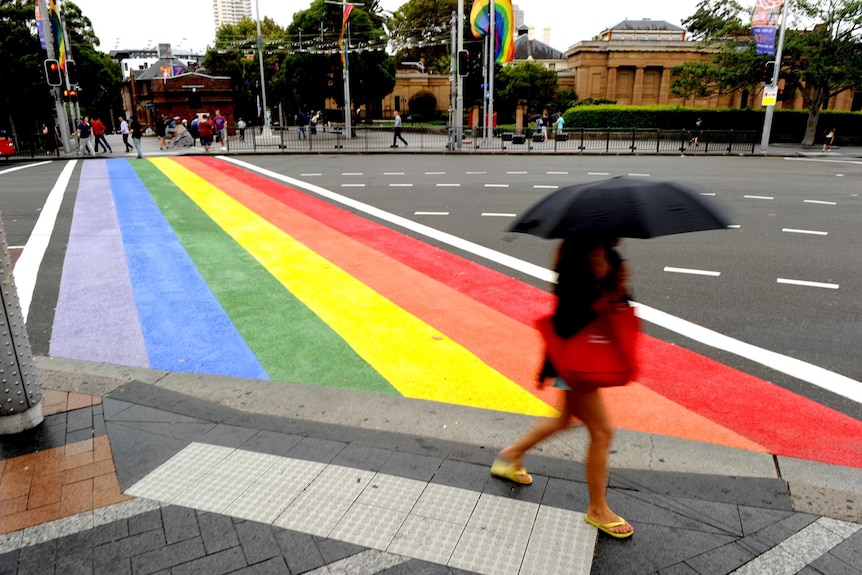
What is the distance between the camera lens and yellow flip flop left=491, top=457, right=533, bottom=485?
357cm

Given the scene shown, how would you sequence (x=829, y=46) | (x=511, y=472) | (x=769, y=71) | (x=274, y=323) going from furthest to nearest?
(x=829, y=46)
(x=769, y=71)
(x=274, y=323)
(x=511, y=472)

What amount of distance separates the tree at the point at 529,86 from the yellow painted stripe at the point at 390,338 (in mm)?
47930

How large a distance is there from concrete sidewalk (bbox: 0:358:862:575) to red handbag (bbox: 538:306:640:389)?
34.5 inches

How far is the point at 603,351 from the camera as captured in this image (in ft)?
9.48

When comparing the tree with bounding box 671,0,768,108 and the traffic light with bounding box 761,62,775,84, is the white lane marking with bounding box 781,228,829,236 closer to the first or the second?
the traffic light with bounding box 761,62,775,84

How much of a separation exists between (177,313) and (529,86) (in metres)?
51.6

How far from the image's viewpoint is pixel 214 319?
21.5 feet

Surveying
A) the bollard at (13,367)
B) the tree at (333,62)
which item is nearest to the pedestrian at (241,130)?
the tree at (333,62)

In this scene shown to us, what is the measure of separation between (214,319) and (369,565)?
424 centimetres

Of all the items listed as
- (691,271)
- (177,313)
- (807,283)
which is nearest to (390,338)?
(177,313)

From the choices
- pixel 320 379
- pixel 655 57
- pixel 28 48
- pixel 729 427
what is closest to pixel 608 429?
pixel 729 427

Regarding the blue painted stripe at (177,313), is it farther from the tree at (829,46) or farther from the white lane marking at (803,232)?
the tree at (829,46)

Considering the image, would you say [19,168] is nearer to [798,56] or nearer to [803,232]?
[803,232]

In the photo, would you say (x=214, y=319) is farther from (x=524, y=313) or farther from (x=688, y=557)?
(x=688, y=557)
